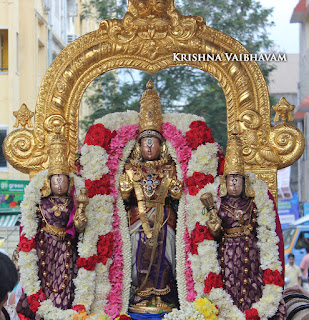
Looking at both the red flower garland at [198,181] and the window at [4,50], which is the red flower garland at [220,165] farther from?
the window at [4,50]

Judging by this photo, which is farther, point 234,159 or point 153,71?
point 153,71

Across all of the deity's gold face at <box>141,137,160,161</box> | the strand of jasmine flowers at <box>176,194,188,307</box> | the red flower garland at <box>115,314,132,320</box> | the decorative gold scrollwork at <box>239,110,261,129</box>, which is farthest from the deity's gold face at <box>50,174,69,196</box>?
the decorative gold scrollwork at <box>239,110,261,129</box>

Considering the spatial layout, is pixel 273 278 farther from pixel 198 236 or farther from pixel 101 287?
pixel 101 287

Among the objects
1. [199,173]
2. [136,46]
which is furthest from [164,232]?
[136,46]

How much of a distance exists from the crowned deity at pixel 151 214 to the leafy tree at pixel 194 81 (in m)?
6.43

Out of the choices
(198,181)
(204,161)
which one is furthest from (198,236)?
(204,161)

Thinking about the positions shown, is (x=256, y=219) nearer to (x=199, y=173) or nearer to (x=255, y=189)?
(x=255, y=189)

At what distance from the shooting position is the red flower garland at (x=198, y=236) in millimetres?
6973

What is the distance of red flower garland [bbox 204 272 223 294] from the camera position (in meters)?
6.83

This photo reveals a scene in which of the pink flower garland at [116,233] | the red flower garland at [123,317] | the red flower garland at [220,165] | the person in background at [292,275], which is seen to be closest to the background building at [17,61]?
the person in background at [292,275]

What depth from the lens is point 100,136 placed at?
7.42 meters

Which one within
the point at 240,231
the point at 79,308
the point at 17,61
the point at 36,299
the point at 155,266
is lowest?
the point at 79,308

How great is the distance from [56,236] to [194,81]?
8.35 m

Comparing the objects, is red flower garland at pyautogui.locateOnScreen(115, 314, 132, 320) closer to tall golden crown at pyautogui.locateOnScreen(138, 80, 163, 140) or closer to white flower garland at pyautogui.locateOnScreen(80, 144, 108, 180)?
white flower garland at pyautogui.locateOnScreen(80, 144, 108, 180)
